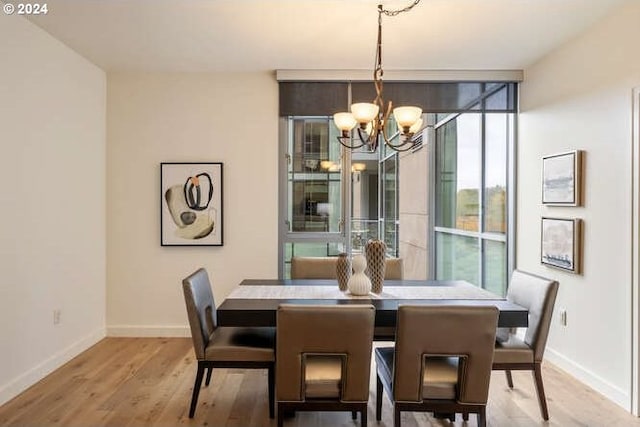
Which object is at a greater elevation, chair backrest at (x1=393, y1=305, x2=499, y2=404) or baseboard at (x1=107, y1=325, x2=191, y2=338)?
chair backrest at (x1=393, y1=305, x2=499, y2=404)

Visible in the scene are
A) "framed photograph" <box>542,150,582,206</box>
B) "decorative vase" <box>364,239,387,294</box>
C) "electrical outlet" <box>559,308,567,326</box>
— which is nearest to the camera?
"decorative vase" <box>364,239,387,294</box>

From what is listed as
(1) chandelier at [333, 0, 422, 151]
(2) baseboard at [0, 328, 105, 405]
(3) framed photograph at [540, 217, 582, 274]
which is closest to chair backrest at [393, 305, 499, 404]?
(1) chandelier at [333, 0, 422, 151]

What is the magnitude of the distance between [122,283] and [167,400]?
1.71m

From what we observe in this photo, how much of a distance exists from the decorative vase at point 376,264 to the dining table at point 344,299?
0.23 feet

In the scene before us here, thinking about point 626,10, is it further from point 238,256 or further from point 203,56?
point 238,256

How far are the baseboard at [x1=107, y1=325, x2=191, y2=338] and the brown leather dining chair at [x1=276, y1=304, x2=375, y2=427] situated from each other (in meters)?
2.29

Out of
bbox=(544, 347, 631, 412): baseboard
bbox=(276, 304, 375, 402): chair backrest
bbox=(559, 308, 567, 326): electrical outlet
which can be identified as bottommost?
bbox=(544, 347, 631, 412): baseboard

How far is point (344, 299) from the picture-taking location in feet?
8.46

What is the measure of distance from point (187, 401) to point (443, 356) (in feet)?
5.59

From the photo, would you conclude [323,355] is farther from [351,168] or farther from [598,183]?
[351,168]

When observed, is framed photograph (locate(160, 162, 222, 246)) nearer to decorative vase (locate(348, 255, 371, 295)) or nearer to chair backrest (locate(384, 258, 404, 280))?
chair backrest (locate(384, 258, 404, 280))

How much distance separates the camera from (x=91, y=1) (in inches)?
108

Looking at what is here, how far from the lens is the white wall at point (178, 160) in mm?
4121

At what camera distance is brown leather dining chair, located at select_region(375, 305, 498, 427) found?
1.98m
